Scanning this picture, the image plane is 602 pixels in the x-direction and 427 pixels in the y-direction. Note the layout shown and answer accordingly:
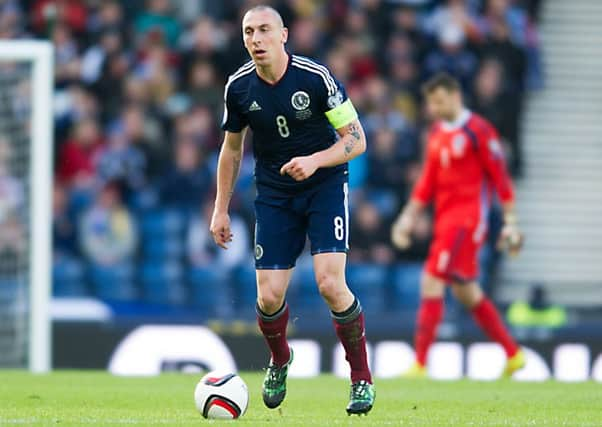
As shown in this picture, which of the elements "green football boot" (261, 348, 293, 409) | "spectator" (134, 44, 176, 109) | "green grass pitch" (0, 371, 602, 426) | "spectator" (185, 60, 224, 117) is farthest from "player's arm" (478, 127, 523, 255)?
"spectator" (134, 44, 176, 109)

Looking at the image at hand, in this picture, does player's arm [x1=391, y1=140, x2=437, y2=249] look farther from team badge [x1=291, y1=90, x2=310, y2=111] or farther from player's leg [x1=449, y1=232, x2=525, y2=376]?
team badge [x1=291, y1=90, x2=310, y2=111]

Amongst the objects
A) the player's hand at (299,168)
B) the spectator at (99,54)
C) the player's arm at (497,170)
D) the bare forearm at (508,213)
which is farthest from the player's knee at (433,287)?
the spectator at (99,54)

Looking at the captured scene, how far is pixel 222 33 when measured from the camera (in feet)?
58.2

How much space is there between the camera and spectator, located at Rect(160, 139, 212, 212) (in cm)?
1609

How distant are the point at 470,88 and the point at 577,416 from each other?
31.9 ft

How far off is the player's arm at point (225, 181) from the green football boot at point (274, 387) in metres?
0.76

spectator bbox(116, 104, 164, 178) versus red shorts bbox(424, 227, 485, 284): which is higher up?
spectator bbox(116, 104, 164, 178)

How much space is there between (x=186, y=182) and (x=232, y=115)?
8000mm

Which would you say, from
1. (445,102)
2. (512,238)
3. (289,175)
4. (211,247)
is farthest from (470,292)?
(289,175)

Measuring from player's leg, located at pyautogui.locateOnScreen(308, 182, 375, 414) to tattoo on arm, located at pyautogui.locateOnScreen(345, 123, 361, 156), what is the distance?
0.31m

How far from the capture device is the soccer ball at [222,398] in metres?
7.85

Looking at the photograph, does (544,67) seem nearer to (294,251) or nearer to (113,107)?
(113,107)

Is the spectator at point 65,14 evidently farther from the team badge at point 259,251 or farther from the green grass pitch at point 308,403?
the team badge at point 259,251

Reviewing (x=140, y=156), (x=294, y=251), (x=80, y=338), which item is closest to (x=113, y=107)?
(x=140, y=156)
